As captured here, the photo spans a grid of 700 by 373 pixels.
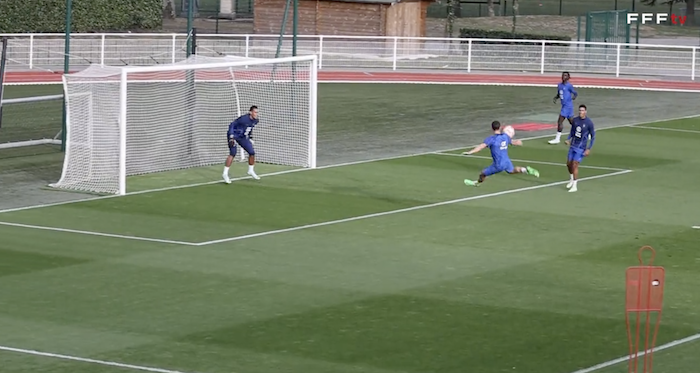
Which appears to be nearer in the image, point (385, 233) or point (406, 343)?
point (406, 343)

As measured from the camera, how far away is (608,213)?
25.5m

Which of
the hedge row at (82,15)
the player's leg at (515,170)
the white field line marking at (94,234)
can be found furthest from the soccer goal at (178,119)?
the hedge row at (82,15)

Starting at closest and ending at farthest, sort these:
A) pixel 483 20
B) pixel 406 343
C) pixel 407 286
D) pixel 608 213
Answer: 1. pixel 406 343
2. pixel 407 286
3. pixel 608 213
4. pixel 483 20

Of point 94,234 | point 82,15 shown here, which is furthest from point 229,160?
point 82,15

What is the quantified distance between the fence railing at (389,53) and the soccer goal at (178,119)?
1437cm

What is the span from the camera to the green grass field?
15977 mm

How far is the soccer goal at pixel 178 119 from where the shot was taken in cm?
2761

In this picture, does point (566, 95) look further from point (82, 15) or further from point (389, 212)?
point (82, 15)

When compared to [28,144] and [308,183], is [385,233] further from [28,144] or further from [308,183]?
[28,144]

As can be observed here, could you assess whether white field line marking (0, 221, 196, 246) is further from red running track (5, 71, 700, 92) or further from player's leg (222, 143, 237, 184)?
red running track (5, 71, 700, 92)

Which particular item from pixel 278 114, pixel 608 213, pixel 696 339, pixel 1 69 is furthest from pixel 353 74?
pixel 696 339

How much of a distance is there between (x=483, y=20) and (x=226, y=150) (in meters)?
45.0

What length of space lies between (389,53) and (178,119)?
24430 millimetres

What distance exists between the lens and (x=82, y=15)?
5975 centimetres
